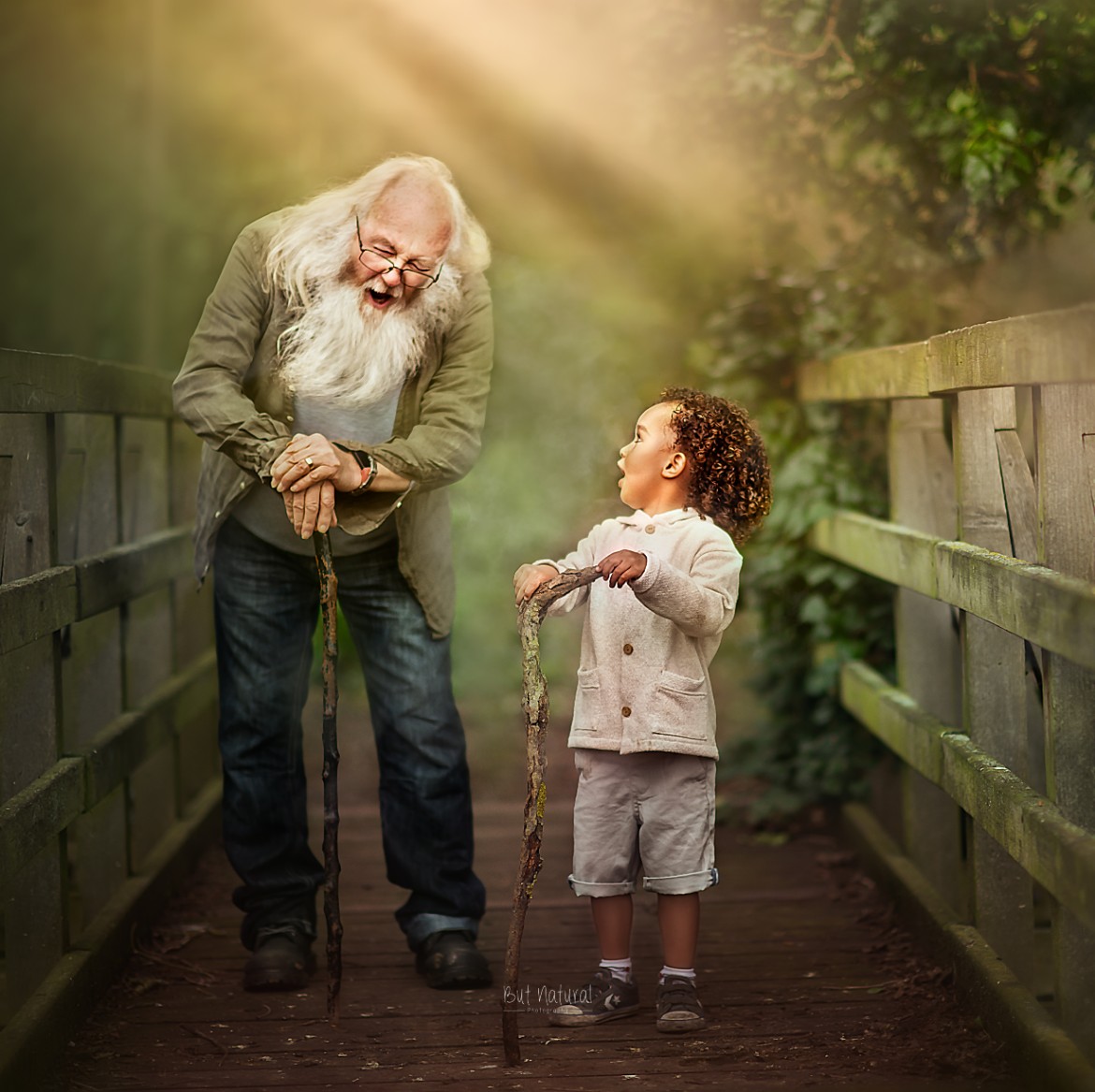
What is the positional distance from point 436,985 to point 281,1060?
48 cm

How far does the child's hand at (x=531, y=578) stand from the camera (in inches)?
108

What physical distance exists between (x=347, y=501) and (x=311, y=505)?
0.50 feet

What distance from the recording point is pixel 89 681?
3.44 metres

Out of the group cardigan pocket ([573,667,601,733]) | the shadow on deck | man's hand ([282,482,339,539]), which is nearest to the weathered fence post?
the shadow on deck

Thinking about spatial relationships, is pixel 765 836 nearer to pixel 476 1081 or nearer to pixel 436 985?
pixel 436 985

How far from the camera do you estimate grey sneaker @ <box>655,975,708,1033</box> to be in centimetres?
286

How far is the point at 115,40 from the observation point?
279 inches

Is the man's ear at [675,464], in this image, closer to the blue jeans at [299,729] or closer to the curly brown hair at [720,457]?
the curly brown hair at [720,457]

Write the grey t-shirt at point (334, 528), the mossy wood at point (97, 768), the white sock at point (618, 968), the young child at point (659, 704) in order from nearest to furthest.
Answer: the mossy wood at point (97, 768) < the young child at point (659, 704) < the white sock at point (618, 968) < the grey t-shirt at point (334, 528)

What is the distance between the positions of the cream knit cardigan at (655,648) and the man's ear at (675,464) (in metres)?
0.08

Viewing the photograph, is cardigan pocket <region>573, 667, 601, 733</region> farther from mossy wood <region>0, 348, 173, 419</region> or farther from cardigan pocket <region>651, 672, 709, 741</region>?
mossy wood <region>0, 348, 173, 419</region>

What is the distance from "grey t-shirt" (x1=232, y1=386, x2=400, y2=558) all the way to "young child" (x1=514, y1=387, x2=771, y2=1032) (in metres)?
0.51

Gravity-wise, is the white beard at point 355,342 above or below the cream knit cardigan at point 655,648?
above

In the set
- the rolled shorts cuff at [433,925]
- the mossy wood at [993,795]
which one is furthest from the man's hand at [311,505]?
the mossy wood at [993,795]
